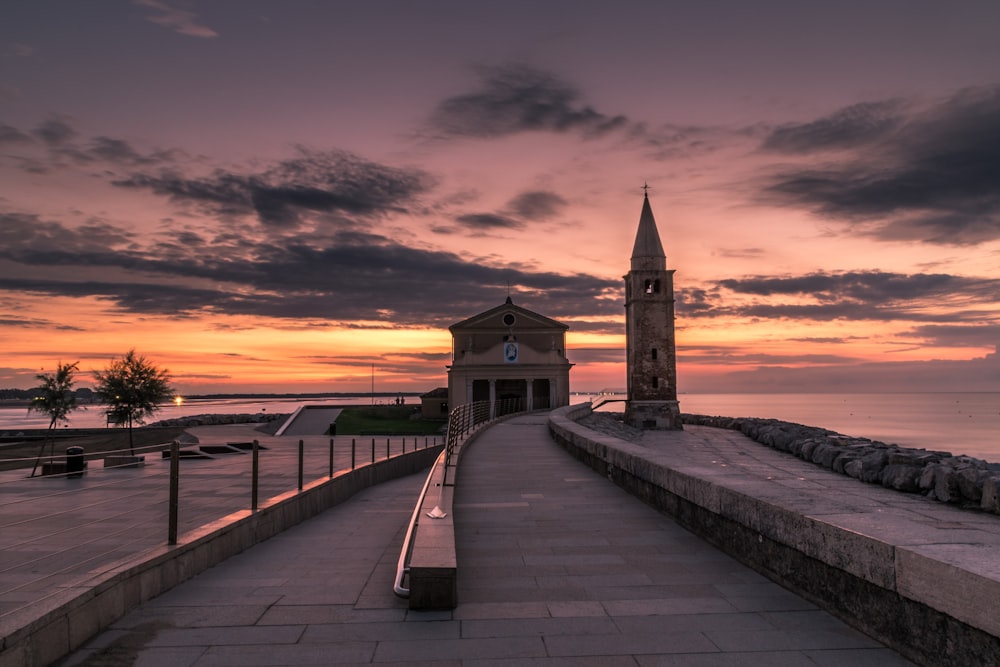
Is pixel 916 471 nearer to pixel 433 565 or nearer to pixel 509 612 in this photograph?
pixel 509 612

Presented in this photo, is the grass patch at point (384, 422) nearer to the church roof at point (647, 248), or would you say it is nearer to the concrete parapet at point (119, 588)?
the church roof at point (647, 248)

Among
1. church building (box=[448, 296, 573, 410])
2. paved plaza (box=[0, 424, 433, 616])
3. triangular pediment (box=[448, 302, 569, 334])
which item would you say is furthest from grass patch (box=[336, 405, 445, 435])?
paved plaza (box=[0, 424, 433, 616])

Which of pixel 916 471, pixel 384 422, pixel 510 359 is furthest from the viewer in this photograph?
pixel 384 422

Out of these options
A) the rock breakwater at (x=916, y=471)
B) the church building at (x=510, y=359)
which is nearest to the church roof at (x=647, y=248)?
the church building at (x=510, y=359)

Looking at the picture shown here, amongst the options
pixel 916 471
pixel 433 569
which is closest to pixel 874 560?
pixel 433 569

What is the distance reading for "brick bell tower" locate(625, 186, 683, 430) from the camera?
58812 millimetres

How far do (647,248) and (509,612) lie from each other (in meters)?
56.7

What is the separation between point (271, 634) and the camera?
4.69 meters

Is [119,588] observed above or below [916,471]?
above

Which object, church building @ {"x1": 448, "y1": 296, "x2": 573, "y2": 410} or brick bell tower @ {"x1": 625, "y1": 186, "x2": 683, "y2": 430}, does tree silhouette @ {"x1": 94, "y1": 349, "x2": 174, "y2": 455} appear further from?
brick bell tower @ {"x1": 625, "y1": 186, "x2": 683, "y2": 430}

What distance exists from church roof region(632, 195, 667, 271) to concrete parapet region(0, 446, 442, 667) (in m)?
52.5

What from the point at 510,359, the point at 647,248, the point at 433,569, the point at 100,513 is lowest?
the point at 100,513

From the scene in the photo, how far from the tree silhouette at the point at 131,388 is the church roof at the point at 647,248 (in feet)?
123

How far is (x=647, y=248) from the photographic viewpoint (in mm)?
59688
